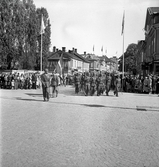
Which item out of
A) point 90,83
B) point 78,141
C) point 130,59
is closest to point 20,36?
point 90,83

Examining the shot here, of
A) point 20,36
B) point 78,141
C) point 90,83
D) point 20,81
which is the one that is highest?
point 20,36

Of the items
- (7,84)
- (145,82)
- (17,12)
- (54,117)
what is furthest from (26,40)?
(54,117)

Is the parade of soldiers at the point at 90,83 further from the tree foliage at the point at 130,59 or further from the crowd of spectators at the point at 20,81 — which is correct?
the tree foliage at the point at 130,59

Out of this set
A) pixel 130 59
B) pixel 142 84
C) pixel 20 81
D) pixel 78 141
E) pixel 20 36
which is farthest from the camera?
pixel 130 59

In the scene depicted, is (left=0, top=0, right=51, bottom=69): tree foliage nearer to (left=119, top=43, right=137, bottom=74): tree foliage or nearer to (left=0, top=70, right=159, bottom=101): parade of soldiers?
(left=0, top=70, right=159, bottom=101): parade of soldiers

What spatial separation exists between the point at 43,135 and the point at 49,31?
4022 centimetres

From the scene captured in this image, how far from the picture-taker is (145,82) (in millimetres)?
20375

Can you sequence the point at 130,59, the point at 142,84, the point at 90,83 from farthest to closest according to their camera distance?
the point at 130,59, the point at 142,84, the point at 90,83

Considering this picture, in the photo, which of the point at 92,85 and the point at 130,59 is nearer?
the point at 92,85

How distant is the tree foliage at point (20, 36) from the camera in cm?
3506

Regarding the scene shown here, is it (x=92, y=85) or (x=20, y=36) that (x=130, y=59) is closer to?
(x=20, y=36)

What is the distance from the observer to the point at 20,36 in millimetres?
37250

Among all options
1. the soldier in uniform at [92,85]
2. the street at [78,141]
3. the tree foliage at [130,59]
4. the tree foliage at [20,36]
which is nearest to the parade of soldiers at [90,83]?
the soldier in uniform at [92,85]

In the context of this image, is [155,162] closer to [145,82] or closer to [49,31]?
[145,82]
